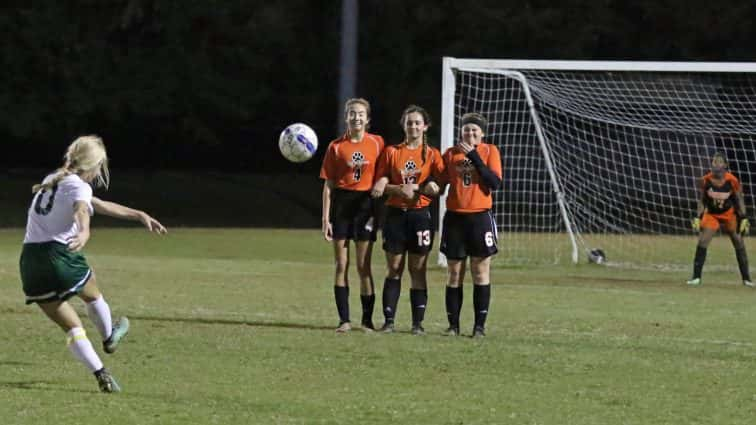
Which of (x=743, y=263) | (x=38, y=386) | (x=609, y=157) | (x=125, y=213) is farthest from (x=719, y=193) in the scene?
(x=38, y=386)

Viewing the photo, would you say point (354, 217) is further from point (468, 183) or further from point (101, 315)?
point (101, 315)

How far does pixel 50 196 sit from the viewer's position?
28.1ft

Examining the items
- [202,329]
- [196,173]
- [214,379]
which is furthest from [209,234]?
[214,379]

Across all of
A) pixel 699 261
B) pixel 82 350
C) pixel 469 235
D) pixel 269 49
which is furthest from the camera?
pixel 269 49

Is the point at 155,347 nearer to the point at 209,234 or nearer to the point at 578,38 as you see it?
the point at 209,234

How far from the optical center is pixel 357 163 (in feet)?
39.1

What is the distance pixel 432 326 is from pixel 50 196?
4.85 m

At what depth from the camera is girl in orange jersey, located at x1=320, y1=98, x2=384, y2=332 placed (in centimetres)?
1189

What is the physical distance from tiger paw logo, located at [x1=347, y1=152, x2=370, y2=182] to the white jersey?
3575 mm

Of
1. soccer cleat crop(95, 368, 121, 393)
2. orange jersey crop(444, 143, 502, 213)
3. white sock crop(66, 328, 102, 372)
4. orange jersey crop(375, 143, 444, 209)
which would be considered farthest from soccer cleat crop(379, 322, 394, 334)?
white sock crop(66, 328, 102, 372)

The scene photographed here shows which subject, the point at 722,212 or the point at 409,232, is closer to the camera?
the point at 409,232

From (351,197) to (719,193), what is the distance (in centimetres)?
806

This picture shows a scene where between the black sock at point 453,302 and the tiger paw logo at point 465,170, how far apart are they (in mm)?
848

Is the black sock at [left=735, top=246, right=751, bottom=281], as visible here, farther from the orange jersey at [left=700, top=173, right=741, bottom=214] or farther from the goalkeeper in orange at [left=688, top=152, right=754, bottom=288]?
the orange jersey at [left=700, top=173, right=741, bottom=214]
